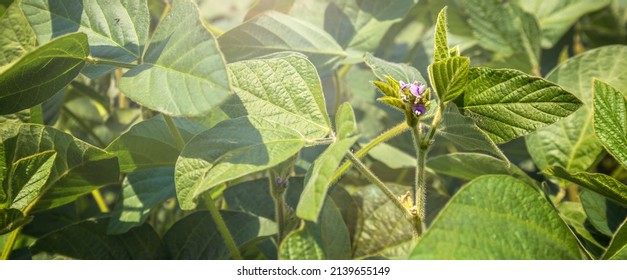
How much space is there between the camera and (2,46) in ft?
2.37

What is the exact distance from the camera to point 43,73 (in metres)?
0.62

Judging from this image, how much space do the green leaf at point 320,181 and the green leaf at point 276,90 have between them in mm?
115

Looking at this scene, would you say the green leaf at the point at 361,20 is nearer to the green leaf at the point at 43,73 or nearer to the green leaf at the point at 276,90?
the green leaf at the point at 276,90

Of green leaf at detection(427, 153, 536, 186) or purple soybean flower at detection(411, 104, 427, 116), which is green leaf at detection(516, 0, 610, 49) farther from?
purple soybean flower at detection(411, 104, 427, 116)

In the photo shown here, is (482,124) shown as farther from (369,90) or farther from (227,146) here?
(369,90)

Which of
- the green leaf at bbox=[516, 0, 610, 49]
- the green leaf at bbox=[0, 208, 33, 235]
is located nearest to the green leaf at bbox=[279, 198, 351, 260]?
the green leaf at bbox=[0, 208, 33, 235]

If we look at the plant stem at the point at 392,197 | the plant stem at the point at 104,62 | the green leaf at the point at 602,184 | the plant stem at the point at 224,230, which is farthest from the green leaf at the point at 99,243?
the green leaf at the point at 602,184

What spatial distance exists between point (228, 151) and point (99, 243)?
315 mm

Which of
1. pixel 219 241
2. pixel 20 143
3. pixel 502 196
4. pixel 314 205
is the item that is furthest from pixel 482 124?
pixel 20 143

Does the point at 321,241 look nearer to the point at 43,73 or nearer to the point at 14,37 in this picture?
the point at 43,73

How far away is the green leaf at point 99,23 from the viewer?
26.5 inches

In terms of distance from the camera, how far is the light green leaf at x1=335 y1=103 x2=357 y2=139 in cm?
55

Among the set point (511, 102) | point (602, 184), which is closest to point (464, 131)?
point (511, 102)

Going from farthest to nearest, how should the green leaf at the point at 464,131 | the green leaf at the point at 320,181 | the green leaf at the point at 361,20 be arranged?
the green leaf at the point at 361,20, the green leaf at the point at 464,131, the green leaf at the point at 320,181
